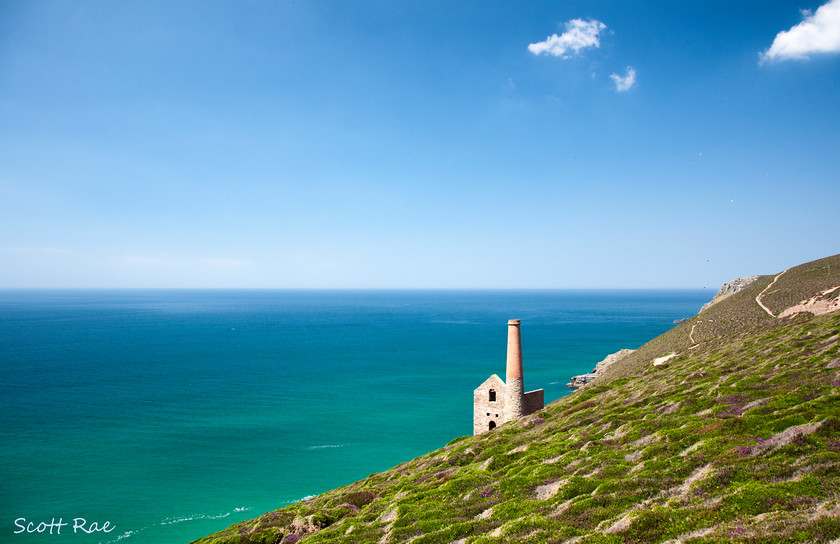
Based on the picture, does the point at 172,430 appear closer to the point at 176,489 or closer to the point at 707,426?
the point at 176,489

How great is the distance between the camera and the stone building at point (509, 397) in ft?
133

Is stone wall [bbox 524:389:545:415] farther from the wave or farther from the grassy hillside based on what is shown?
the wave

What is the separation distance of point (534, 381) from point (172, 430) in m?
67.3

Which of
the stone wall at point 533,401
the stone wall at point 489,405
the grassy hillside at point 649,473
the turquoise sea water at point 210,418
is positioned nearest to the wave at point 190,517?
the turquoise sea water at point 210,418

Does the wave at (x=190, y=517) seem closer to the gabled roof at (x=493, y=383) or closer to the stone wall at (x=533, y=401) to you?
the gabled roof at (x=493, y=383)

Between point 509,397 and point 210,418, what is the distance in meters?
56.4

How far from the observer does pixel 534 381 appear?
92.8 metres
